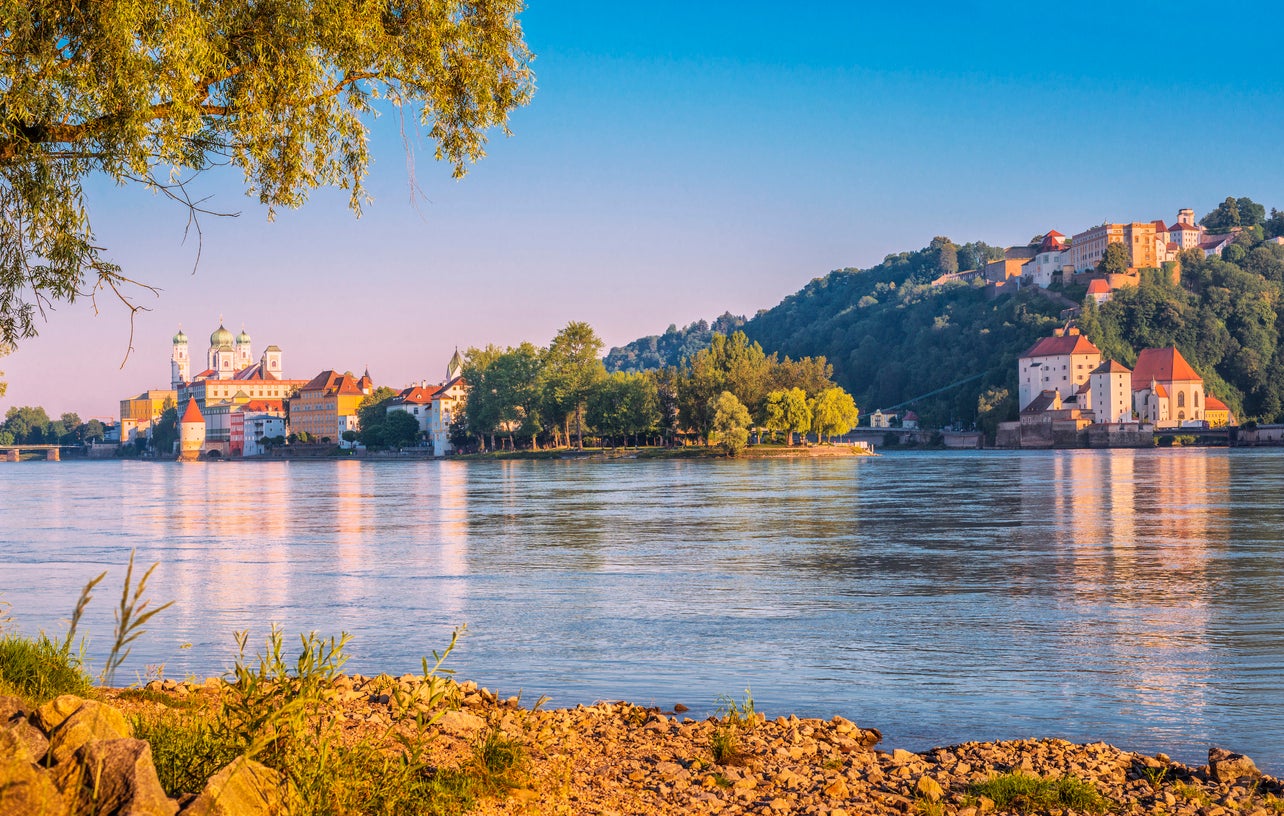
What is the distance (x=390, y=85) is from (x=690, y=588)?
12590 mm

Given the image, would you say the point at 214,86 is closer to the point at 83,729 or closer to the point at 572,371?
the point at 83,729

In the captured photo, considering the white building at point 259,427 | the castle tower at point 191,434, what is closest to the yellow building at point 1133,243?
the white building at point 259,427

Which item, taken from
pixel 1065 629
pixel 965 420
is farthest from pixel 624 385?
pixel 1065 629

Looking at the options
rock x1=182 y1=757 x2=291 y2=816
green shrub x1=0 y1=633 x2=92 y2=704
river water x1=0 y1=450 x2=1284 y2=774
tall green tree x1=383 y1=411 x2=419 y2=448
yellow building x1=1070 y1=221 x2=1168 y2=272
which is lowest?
river water x1=0 y1=450 x2=1284 y2=774

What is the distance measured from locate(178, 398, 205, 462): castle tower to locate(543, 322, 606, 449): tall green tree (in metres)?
93.7

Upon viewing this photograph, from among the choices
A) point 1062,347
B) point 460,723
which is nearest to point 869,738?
point 460,723

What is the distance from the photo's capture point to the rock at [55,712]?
4957 mm

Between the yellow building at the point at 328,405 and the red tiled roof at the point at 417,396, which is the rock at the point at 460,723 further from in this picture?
the yellow building at the point at 328,405

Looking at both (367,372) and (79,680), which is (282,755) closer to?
(79,680)

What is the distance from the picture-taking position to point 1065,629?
1583 cm

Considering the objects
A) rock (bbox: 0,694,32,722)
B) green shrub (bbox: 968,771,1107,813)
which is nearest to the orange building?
green shrub (bbox: 968,771,1107,813)

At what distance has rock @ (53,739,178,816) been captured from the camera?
4.37m

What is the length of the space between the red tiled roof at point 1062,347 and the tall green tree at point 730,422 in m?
54.8

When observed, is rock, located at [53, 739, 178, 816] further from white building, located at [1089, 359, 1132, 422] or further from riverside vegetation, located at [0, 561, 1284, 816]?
white building, located at [1089, 359, 1132, 422]
